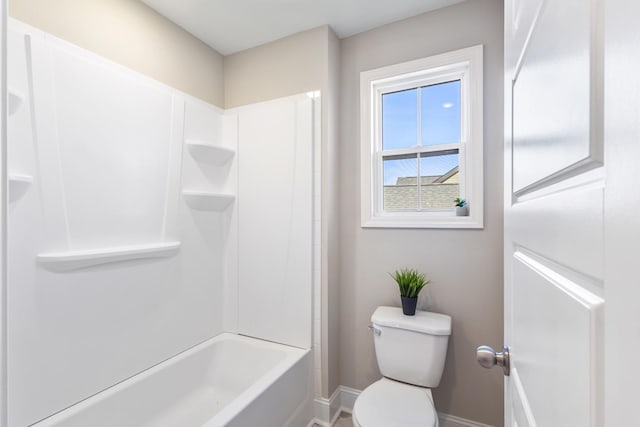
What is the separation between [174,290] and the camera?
75.2 inches

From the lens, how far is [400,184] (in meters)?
2.09

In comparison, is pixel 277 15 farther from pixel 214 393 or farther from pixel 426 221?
pixel 214 393

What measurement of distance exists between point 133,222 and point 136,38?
42.5 inches

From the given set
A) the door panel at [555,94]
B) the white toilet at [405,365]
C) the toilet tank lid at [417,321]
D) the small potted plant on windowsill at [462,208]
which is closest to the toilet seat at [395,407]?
the white toilet at [405,365]

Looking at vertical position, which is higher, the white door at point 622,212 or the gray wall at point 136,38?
the gray wall at point 136,38

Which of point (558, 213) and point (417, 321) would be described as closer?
point (558, 213)

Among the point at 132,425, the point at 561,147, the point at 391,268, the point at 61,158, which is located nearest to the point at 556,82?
the point at 561,147

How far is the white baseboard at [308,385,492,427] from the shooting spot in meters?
1.81

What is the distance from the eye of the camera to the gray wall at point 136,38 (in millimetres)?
1379

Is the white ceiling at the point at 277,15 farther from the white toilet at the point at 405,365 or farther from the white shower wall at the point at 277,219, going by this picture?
the white toilet at the point at 405,365

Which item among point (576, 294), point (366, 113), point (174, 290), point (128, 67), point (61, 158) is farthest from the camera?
point (366, 113)

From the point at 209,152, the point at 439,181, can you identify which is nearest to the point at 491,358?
the point at 439,181

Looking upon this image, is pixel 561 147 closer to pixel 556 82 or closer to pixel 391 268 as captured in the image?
pixel 556 82

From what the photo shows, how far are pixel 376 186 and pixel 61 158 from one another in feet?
5.81
